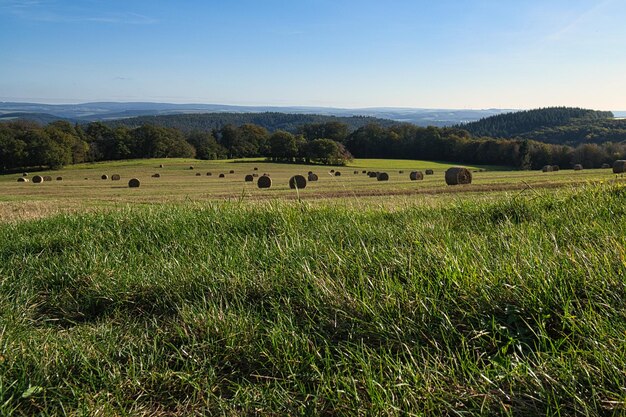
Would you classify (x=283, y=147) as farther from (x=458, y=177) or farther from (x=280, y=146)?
(x=458, y=177)

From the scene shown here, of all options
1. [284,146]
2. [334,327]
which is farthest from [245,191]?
[284,146]

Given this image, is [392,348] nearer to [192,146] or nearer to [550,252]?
[550,252]

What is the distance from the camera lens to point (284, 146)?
9475 cm

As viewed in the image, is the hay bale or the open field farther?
the hay bale

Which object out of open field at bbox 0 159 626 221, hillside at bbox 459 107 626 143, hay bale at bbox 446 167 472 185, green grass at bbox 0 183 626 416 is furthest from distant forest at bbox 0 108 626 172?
green grass at bbox 0 183 626 416

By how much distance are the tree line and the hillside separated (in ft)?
125

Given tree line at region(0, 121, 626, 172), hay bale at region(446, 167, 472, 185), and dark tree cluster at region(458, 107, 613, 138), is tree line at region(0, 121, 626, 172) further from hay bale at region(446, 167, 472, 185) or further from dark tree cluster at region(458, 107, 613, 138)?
dark tree cluster at region(458, 107, 613, 138)

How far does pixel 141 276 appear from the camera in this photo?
409 centimetres

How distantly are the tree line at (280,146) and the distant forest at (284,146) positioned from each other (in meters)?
0.14

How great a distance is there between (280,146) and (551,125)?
361 feet

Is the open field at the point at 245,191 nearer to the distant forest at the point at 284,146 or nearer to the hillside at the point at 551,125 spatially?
the distant forest at the point at 284,146

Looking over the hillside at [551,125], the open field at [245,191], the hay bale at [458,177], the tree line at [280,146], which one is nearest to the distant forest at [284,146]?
the tree line at [280,146]

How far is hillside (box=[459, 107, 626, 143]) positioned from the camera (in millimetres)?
136250

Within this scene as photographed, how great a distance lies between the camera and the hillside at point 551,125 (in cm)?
13625
